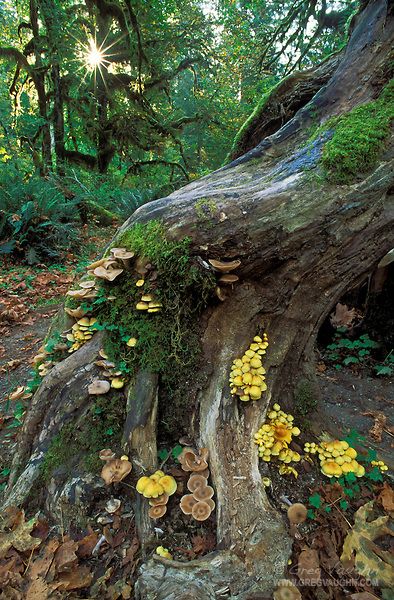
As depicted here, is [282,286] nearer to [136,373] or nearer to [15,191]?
[136,373]

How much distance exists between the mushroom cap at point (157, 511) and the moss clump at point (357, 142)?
8.89ft

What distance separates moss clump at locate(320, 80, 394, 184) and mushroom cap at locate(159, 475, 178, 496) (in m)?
2.56

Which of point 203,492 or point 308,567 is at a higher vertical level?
point 203,492

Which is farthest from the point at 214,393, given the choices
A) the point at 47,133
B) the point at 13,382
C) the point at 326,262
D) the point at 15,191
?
the point at 47,133

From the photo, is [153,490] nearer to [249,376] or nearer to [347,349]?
[249,376]

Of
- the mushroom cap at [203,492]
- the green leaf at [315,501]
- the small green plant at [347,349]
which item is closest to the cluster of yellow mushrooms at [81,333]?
the mushroom cap at [203,492]

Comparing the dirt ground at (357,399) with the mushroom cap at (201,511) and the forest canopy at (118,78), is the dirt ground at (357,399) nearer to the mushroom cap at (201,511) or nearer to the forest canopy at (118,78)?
the mushroom cap at (201,511)

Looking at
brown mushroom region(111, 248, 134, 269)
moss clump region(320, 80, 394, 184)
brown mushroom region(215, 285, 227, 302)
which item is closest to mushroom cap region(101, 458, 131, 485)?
brown mushroom region(215, 285, 227, 302)

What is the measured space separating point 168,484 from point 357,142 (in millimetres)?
2989

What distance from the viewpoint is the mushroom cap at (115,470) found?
7.08 feet

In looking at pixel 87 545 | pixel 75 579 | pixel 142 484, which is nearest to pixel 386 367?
pixel 142 484

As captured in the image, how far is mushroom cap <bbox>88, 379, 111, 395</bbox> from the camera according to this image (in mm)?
2465

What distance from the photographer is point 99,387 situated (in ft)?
8.19

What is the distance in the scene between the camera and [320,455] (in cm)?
257
